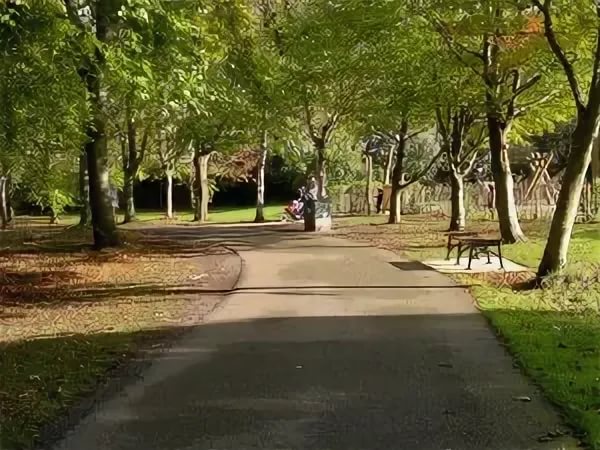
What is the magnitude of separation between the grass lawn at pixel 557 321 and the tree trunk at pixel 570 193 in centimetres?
35

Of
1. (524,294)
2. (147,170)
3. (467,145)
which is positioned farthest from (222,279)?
(147,170)

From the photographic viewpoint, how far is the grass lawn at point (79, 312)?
259 inches

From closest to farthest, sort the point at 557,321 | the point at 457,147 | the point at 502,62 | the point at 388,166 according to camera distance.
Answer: the point at 557,321
the point at 502,62
the point at 457,147
the point at 388,166

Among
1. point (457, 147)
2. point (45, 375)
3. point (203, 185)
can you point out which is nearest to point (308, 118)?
point (457, 147)

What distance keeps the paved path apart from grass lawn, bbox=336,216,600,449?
23cm

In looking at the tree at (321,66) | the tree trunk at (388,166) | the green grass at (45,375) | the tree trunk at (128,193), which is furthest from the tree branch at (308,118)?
the green grass at (45,375)

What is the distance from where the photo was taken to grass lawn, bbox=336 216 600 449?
6.25 metres

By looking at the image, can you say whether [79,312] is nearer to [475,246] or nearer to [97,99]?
[475,246]

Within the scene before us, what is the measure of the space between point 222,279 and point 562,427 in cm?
948

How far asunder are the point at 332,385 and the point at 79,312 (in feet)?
19.3

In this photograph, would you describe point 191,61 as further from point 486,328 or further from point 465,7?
point 486,328

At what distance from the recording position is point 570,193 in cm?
1255

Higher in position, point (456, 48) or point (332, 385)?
point (456, 48)

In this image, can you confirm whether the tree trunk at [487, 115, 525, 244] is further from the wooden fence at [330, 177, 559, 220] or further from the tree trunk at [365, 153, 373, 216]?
the tree trunk at [365, 153, 373, 216]
